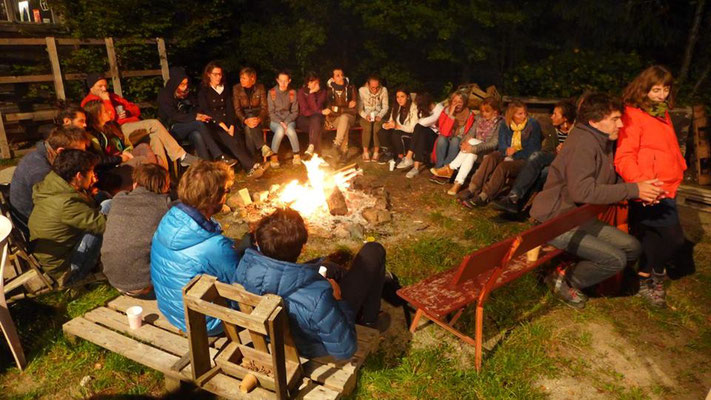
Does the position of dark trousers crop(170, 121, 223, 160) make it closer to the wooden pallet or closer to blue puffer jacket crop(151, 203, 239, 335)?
the wooden pallet

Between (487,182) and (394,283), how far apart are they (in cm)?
278

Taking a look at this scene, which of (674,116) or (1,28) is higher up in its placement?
(1,28)

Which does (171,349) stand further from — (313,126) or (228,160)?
(313,126)

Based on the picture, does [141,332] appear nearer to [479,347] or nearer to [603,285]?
[479,347]

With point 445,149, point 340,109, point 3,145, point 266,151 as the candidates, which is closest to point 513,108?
point 445,149

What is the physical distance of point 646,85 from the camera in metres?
4.14

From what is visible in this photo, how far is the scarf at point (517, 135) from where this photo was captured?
22.0 feet

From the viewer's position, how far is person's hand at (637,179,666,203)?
3.81 m

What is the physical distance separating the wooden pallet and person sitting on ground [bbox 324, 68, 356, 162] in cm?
548

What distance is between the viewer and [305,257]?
17.4 feet

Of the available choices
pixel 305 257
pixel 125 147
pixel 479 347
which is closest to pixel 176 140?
pixel 125 147

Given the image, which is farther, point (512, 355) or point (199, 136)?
point (199, 136)

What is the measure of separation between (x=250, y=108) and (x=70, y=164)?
449cm

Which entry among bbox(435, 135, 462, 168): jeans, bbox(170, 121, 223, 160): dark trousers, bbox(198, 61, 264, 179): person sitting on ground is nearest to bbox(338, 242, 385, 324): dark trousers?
bbox(435, 135, 462, 168): jeans
